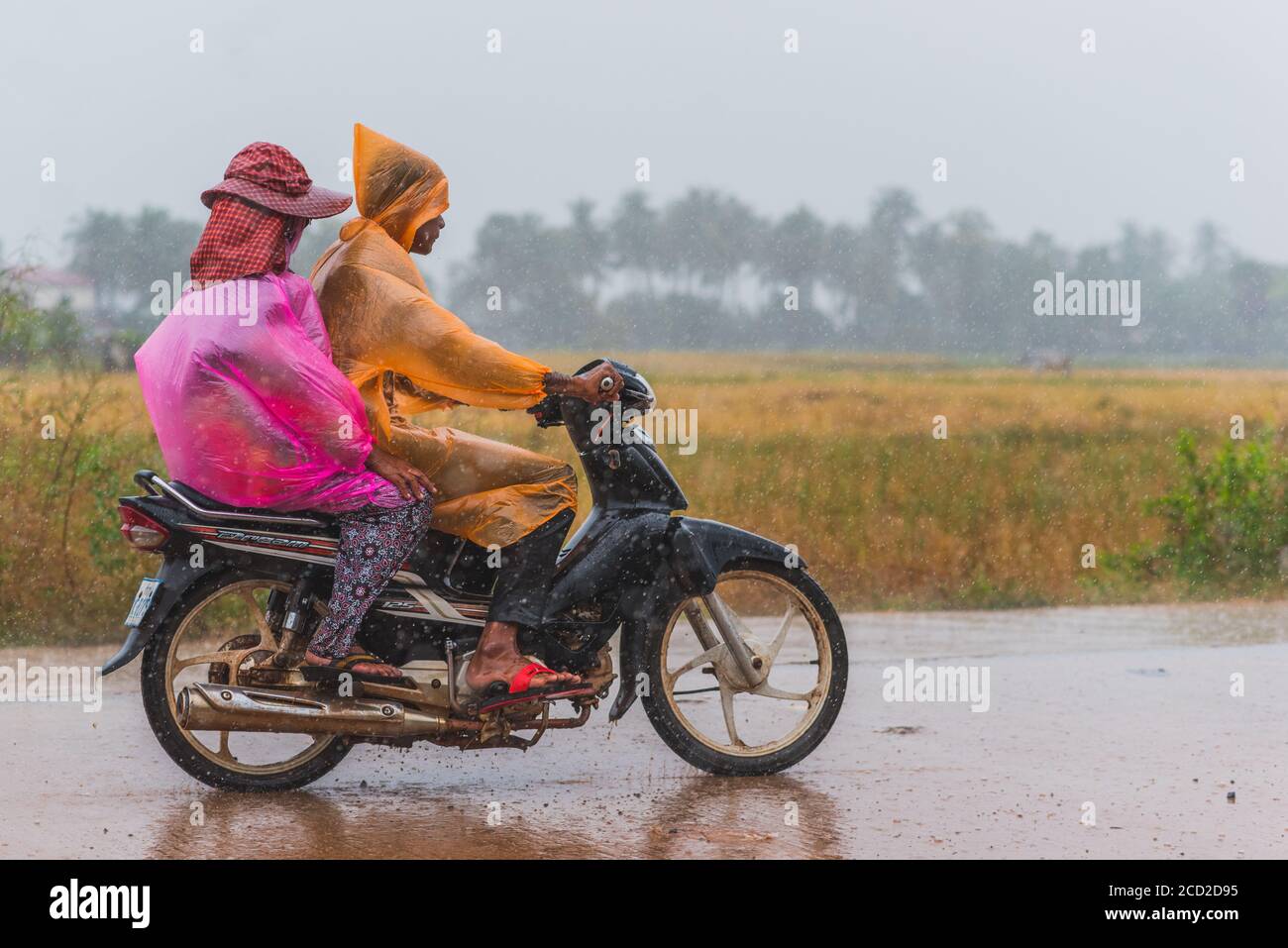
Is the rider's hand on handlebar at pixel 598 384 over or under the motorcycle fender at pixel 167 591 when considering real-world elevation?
over

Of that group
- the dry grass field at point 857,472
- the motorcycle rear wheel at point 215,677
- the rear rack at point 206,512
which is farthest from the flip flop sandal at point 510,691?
the dry grass field at point 857,472

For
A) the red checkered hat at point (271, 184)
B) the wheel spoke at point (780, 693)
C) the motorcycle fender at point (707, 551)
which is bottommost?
the wheel spoke at point (780, 693)

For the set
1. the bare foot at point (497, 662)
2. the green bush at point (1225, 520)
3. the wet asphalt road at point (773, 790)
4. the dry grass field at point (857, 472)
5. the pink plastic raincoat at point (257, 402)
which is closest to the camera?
the wet asphalt road at point (773, 790)

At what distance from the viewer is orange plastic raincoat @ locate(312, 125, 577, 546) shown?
18.3 ft

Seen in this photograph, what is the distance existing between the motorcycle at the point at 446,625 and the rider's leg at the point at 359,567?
0.09m

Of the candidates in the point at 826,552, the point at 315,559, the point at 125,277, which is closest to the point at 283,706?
the point at 315,559

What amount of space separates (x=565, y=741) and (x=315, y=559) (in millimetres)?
1749

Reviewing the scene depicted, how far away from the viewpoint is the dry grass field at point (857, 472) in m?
10.6

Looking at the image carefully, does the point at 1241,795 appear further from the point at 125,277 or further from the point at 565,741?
the point at 125,277

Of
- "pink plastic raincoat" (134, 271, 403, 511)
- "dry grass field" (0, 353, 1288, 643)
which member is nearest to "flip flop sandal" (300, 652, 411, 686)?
"pink plastic raincoat" (134, 271, 403, 511)

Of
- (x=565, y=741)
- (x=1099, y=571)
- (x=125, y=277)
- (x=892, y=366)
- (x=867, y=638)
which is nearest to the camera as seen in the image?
(x=565, y=741)

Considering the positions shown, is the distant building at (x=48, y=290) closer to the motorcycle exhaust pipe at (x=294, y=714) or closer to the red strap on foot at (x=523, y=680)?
the motorcycle exhaust pipe at (x=294, y=714)

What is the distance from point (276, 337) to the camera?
543 centimetres

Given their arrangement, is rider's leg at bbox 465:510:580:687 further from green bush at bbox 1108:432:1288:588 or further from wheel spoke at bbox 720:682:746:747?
green bush at bbox 1108:432:1288:588
